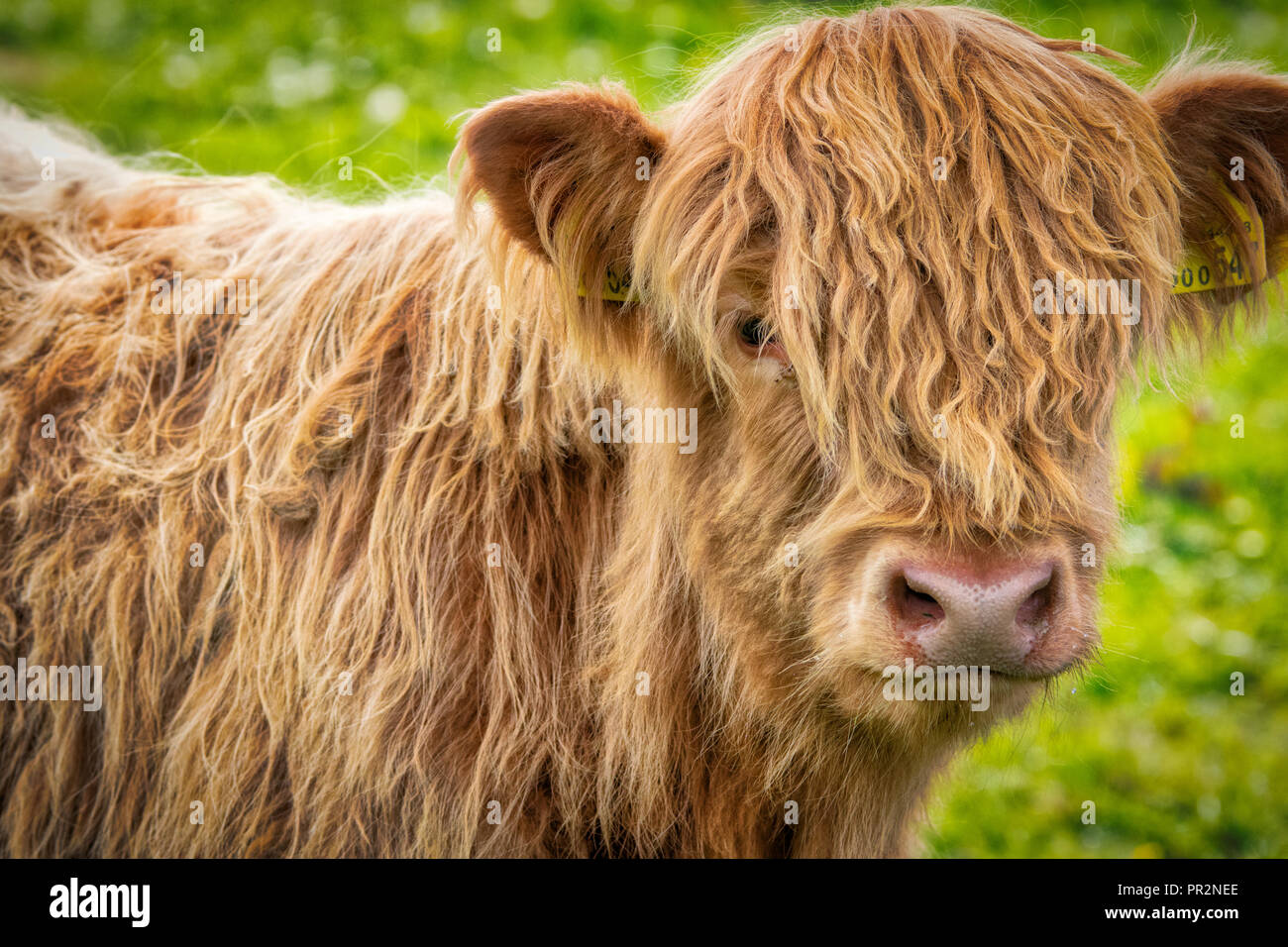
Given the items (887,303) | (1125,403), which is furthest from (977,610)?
(1125,403)

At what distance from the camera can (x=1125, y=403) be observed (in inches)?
102

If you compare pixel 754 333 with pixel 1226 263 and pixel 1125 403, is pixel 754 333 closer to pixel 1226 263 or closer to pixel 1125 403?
pixel 1125 403

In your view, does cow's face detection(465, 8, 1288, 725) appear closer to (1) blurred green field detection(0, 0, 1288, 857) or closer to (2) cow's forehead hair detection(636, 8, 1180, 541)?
(2) cow's forehead hair detection(636, 8, 1180, 541)

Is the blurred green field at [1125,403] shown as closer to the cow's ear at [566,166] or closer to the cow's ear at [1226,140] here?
the cow's ear at [1226,140]

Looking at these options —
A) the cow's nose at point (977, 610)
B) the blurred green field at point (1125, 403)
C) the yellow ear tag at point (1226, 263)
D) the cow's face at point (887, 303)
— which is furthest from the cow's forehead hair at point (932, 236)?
the blurred green field at point (1125, 403)

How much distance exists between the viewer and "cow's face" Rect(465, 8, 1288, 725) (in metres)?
2.11

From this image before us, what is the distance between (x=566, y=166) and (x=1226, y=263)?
1.54 m

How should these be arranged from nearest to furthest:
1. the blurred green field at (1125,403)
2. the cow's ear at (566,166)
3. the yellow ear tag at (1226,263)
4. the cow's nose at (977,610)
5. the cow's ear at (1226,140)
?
the cow's nose at (977,610)
the cow's ear at (566,166)
the cow's ear at (1226,140)
the yellow ear tag at (1226,263)
the blurred green field at (1125,403)

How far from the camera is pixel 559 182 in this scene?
7.82 ft

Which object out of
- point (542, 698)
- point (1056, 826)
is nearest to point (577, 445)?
point (542, 698)

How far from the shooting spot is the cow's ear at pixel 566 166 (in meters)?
2.29

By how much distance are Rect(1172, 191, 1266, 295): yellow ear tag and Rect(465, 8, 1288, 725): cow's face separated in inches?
2.8

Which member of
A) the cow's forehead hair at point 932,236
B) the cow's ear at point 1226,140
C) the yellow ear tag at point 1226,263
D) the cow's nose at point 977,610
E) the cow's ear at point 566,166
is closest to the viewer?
the cow's nose at point 977,610

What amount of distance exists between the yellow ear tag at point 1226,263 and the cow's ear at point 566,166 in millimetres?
1240
